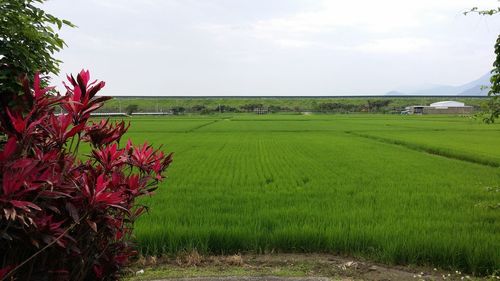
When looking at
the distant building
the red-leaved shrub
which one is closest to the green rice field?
the red-leaved shrub

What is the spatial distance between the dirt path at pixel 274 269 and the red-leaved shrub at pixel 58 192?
1.55 m

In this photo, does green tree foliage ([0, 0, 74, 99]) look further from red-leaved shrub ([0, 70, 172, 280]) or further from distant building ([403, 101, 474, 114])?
distant building ([403, 101, 474, 114])

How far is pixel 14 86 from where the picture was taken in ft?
7.82

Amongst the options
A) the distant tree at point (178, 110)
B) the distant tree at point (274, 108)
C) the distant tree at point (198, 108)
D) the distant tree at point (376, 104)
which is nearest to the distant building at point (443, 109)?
the distant tree at point (376, 104)

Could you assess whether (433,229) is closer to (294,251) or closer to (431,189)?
(294,251)

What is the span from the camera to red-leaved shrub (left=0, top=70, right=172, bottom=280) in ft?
5.59

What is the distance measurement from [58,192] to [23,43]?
1244mm

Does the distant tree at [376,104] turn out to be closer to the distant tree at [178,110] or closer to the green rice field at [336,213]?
the distant tree at [178,110]

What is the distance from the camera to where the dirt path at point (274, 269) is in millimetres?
3910

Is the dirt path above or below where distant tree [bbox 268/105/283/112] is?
below

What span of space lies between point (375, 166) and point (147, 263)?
9.16 m

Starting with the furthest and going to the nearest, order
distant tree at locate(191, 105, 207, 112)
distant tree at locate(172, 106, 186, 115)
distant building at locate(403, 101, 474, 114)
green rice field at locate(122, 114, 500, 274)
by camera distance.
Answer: distant tree at locate(191, 105, 207, 112) < distant tree at locate(172, 106, 186, 115) < distant building at locate(403, 101, 474, 114) < green rice field at locate(122, 114, 500, 274)

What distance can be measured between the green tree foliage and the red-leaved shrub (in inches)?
8.9

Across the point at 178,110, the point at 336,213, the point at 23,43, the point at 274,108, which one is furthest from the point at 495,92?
the point at 274,108
